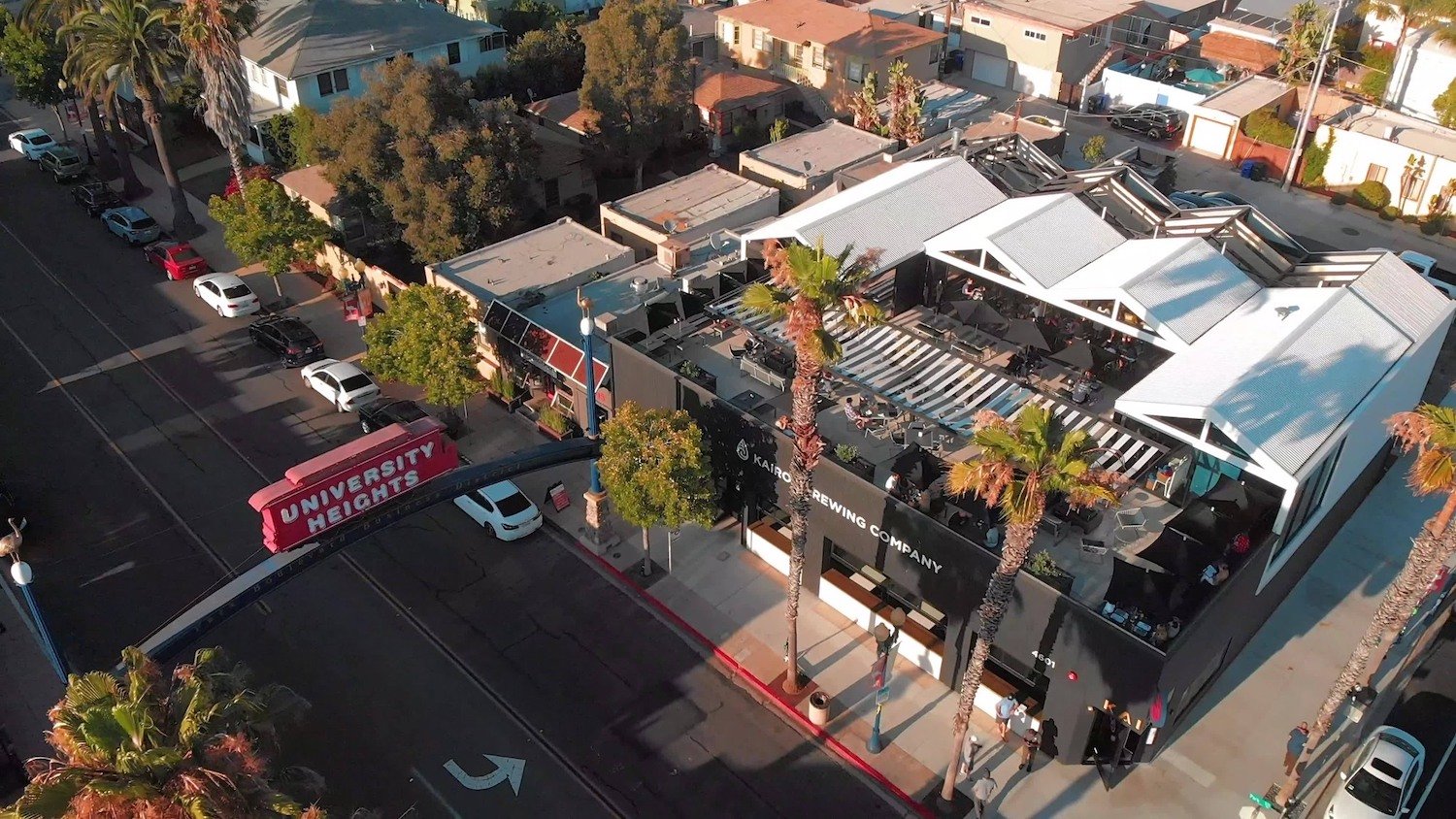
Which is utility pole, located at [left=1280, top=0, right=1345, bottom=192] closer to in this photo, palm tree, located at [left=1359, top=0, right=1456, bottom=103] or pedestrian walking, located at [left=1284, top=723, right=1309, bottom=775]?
palm tree, located at [left=1359, top=0, right=1456, bottom=103]

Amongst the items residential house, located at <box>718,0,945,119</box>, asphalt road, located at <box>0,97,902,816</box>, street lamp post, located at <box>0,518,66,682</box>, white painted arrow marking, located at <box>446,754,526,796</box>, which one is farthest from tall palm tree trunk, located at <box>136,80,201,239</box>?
white painted arrow marking, located at <box>446,754,526,796</box>

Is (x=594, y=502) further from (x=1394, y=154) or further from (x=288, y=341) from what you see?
(x=1394, y=154)

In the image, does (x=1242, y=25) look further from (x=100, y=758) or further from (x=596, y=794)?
(x=100, y=758)

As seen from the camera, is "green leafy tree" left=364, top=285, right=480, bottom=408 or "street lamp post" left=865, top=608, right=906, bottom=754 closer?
"street lamp post" left=865, top=608, right=906, bottom=754

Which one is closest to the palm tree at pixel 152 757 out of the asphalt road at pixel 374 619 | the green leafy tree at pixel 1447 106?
the asphalt road at pixel 374 619

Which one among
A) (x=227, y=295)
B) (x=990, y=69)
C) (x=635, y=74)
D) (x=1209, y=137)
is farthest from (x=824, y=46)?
(x=227, y=295)

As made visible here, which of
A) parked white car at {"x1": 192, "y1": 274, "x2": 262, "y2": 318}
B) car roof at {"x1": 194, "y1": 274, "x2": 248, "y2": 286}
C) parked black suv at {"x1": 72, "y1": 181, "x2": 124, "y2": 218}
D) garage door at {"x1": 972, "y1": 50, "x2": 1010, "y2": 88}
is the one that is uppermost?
garage door at {"x1": 972, "y1": 50, "x2": 1010, "y2": 88}

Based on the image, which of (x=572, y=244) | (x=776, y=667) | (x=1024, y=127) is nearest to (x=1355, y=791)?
(x=776, y=667)
